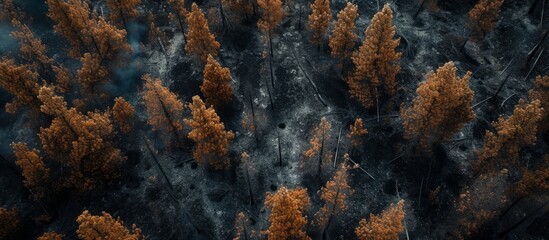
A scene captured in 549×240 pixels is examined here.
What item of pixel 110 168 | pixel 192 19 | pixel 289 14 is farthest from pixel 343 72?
pixel 110 168

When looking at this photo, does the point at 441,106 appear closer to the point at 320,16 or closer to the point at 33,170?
the point at 320,16

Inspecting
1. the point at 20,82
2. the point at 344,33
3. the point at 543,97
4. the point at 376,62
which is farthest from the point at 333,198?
the point at 20,82

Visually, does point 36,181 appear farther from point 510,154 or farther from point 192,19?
point 510,154

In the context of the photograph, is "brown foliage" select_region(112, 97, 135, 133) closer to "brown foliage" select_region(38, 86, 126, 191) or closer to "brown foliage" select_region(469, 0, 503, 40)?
"brown foliage" select_region(38, 86, 126, 191)

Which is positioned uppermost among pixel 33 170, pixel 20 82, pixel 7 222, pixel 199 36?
pixel 20 82

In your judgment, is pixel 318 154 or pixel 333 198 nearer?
pixel 333 198

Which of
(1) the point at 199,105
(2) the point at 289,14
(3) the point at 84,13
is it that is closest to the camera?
(1) the point at 199,105

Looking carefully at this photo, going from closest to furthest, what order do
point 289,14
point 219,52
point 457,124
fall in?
1. point 457,124
2. point 219,52
3. point 289,14
